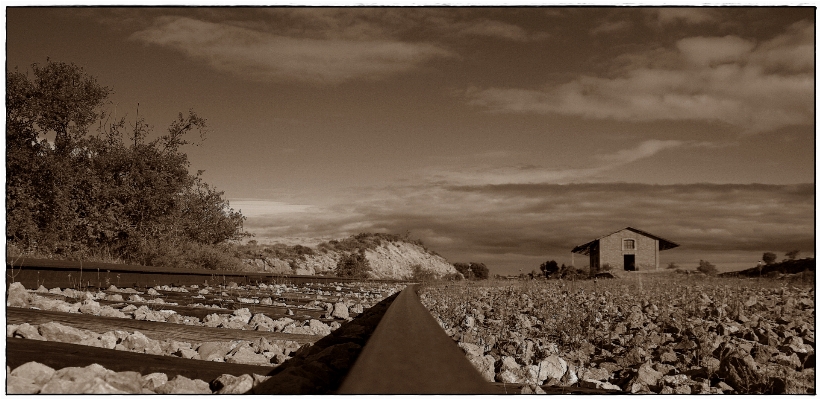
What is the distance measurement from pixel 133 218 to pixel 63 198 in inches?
83.4

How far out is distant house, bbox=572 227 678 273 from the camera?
100ft

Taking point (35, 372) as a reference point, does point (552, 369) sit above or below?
below

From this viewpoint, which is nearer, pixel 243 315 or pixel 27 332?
pixel 27 332

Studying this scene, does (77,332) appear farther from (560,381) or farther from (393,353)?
(560,381)

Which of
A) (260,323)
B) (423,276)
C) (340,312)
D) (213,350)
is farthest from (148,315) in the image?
(423,276)

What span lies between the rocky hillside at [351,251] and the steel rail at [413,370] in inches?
865

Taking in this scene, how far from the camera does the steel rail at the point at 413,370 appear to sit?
1.05 meters

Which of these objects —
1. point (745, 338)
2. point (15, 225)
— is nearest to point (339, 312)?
point (745, 338)

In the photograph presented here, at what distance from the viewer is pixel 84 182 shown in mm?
13586

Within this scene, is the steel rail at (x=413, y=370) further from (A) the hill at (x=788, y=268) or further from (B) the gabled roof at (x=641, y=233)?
(B) the gabled roof at (x=641, y=233)

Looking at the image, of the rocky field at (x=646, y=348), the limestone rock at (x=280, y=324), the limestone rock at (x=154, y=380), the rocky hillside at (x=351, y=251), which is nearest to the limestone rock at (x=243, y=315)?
the limestone rock at (x=280, y=324)

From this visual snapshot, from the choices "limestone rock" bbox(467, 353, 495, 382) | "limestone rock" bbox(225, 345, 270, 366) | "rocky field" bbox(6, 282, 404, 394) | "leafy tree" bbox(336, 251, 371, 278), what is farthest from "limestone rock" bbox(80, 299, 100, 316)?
"leafy tree" bbox(336, 251, 371, 278)

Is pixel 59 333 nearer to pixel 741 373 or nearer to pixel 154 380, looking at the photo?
pixel 154 380

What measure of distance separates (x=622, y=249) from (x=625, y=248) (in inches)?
7.5
